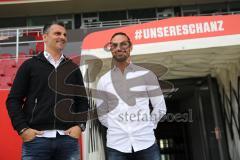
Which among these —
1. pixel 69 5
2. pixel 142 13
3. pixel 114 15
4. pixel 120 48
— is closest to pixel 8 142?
pixel 120 48

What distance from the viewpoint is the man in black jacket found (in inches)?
114

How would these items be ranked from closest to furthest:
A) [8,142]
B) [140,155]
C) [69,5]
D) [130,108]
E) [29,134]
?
[29,134] < [140,155] < [130,108] < [8,142] < [69,5]

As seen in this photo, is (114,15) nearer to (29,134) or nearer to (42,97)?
(42,97)

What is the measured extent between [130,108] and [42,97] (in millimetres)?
904

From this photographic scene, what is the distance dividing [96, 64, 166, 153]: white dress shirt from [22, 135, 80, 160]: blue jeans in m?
0.58

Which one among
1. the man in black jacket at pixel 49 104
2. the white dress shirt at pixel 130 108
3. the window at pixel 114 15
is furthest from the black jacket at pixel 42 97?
the window at pixel 114 15

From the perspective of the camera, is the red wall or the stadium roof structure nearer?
the red wall

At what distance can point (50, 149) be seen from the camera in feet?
9.57

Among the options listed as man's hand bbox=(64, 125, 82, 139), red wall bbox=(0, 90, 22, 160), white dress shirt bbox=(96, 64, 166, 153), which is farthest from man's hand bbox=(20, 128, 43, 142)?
red wall bbox=(0, 90, 22, 160)

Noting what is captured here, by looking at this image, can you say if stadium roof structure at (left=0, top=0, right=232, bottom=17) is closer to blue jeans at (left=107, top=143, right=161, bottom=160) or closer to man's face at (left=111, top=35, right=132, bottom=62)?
man's face at (left=111, top=35, right=132, bottom=62)

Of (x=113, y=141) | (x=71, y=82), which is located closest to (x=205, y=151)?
(x=113, y=141)

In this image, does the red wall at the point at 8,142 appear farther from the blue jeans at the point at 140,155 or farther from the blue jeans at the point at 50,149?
the blue jeans at the point at 50,149

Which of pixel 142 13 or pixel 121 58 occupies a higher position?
pixel 142 13

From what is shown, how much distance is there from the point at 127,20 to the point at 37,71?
48.3ft
